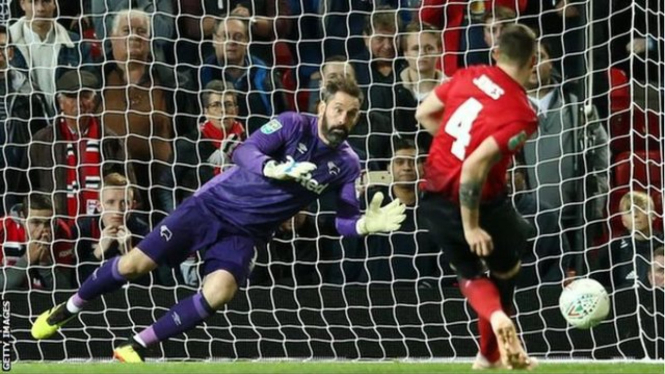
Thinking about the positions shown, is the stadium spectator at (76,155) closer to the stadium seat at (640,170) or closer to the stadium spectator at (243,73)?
the stadium spectator at (243,73)

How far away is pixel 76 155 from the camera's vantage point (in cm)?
1095

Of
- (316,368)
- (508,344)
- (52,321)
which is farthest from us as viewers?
(52,321)

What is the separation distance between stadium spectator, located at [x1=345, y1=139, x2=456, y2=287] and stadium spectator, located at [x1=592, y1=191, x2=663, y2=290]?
0.94m

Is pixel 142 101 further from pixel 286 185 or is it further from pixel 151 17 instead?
pixel 286 185

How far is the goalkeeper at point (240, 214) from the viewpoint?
364 inches

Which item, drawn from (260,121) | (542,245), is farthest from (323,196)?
(542,245)

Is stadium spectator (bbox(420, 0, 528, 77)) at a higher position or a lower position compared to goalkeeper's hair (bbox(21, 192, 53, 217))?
higher

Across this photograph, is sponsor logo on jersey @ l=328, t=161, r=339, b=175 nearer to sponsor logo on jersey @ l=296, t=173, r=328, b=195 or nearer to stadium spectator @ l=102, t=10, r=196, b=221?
sponsor logo on jersey @ l=296, t=173, r=328, b=195

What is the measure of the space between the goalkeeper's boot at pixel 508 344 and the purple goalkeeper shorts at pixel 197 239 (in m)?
2.27

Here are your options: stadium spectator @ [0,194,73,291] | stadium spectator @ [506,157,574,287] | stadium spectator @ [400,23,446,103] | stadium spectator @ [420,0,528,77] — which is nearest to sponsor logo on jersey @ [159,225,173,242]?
stadium spectator @ [0,194,73,291]

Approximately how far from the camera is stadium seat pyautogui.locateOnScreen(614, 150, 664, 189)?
10508mm

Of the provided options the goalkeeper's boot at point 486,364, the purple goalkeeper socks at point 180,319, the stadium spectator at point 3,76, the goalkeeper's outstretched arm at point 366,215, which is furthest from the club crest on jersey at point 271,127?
the stadium spectator at point 3,76

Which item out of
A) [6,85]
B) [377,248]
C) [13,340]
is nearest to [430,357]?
[377,248]

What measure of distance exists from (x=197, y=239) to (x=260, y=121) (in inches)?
67.1
